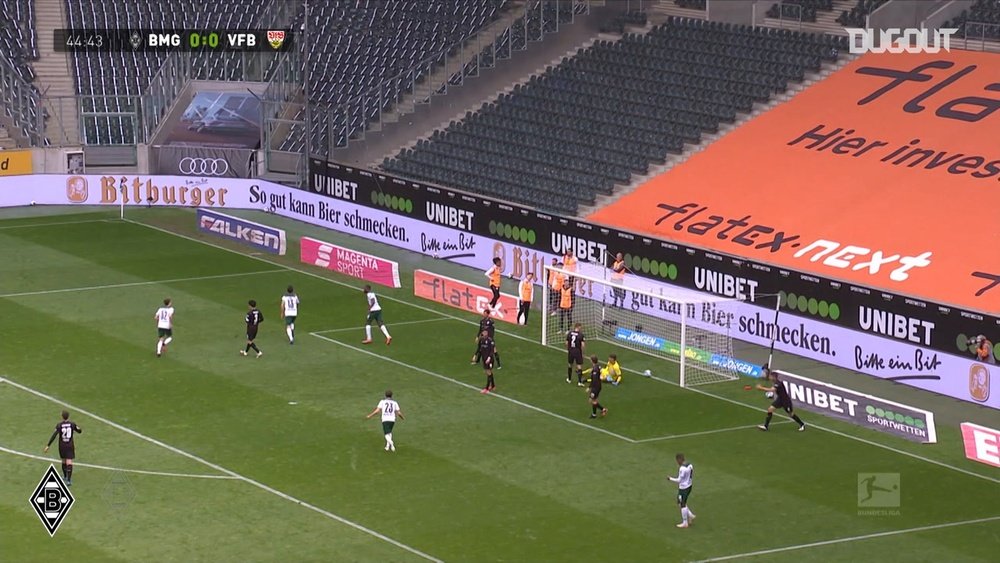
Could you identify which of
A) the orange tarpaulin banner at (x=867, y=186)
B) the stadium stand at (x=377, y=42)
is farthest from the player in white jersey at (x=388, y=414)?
the stadium stand at (x=377, y=42)

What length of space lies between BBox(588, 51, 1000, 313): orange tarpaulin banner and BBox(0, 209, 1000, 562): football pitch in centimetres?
748

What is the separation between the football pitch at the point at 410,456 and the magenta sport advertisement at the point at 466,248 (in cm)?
160

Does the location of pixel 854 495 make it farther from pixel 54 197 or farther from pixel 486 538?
pixel 54 197

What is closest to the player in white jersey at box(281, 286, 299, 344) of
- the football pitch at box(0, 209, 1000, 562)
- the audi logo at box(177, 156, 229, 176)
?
the football pitch at box(0, 209, 1000, 562)

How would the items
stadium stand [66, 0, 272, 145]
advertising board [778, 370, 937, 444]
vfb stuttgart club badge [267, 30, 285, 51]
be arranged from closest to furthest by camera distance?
advertising board [778, 370, 937, 444] < vfb stuttgart club badge [267, 30, 285, 51] < stadium stand [66, 0, 272, 145]

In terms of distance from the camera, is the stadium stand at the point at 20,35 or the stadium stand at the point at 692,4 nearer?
the stadium stand at the point at 692,4

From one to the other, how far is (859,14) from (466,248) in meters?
16.1

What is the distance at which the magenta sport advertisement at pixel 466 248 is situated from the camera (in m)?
40.1

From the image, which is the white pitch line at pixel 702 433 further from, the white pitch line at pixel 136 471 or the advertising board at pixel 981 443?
the white pitch line at pixel 136 471

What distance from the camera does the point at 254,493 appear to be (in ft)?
107

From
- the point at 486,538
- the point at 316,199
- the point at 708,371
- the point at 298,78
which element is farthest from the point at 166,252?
the point at 486,538

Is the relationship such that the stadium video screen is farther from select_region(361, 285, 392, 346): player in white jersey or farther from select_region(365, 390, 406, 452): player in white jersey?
select_region(365, 390, 406, 452): player in white jersey

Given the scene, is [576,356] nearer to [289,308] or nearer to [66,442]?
[289,308]

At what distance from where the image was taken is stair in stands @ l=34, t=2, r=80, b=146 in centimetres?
6612
